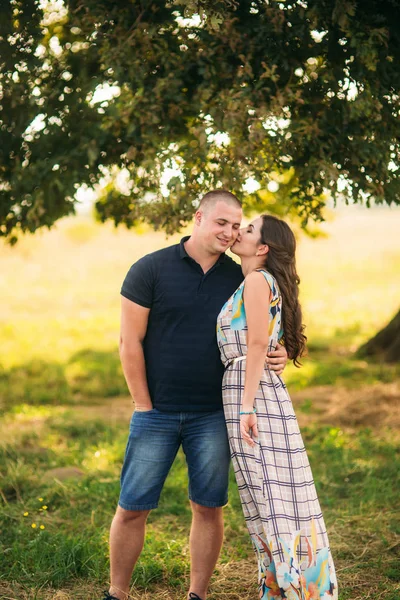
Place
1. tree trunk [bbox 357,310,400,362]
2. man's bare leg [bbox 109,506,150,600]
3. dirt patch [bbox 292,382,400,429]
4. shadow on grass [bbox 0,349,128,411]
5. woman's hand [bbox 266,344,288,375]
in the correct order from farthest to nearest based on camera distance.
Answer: tree trunk [bbox 357,310,400,362] → shadow on grass [bbox 0,349,128,411] → dirt patch [bbox 292,382,400,429] → man's bare leg [bbox 109,506,150,600] → woman's hand [bbox 266,344,288,375]

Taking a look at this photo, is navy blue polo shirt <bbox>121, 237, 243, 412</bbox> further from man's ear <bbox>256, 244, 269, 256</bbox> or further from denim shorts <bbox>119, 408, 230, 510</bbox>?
man's ear <bbox>256, 244, 269, 256</bbox>

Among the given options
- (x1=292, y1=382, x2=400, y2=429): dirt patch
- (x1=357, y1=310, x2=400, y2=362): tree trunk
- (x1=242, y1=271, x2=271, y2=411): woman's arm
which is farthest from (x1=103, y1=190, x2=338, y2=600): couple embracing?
(x1=357, y1=310, x2=400, y2=362): tree trunk

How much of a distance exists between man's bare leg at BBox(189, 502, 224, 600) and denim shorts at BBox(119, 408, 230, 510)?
0.09 m

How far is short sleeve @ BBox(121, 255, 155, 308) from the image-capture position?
3.63m

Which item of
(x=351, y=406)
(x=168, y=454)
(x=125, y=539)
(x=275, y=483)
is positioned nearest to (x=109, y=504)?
(x=125, y=539)

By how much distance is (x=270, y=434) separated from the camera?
351 centimetres

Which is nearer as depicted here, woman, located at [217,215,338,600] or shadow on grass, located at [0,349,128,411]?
woman, located at [217,215,338,600]

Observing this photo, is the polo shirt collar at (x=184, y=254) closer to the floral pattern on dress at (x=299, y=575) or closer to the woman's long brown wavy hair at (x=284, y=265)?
the woman's long brown wavy hair at (x=284, y=265)

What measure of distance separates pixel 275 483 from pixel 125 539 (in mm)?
872

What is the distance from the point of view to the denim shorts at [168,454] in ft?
12.0

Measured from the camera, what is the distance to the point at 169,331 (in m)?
3.67

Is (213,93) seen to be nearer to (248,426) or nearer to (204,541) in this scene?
(248,426)

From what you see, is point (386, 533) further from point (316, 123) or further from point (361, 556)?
point (316, 123)

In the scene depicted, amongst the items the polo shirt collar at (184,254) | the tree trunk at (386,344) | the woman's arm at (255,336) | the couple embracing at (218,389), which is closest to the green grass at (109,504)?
the couple embracing at (218,389)
